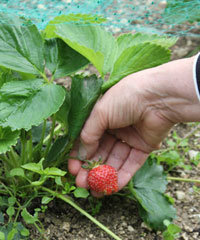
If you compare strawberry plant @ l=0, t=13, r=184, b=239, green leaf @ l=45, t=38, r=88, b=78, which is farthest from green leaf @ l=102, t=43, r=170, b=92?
green leaf @ l=45, t=38, r=88, b=78

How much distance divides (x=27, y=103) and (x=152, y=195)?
1.77 ft

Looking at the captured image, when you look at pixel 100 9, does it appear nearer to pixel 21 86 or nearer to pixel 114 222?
pixel 21 86

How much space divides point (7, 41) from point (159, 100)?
478 millimetres

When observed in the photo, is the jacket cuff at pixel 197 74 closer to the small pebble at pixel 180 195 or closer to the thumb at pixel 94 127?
the thumb at pixel 94 127

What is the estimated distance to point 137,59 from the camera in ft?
3.59

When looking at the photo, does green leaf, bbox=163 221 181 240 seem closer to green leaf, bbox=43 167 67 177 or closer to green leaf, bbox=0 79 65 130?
green leaf, bbox=43 167 67 177

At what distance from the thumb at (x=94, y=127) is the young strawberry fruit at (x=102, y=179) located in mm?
88

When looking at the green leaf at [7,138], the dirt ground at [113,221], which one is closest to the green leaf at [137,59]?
the green leaf at [7,138]

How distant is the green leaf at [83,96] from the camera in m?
1.08

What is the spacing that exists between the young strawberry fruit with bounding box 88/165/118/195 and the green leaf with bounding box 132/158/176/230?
102 mm

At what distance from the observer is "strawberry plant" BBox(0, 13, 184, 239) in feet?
3.25

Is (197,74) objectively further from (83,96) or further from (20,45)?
(20,45)

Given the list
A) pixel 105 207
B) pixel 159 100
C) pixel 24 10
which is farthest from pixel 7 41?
pixel 105 207

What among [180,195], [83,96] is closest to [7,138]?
[83,96]
